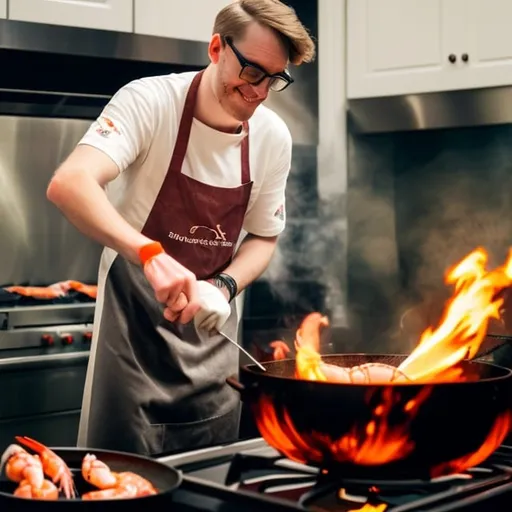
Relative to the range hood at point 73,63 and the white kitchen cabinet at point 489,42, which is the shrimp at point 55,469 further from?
the white kitchen cabinet at point 489,42

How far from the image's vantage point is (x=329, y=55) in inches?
126

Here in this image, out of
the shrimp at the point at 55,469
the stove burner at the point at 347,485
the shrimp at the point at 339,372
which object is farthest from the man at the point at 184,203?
the shrimp at the point at 55,469

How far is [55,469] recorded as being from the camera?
3.06ft

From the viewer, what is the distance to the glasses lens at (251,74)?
65.9 inches

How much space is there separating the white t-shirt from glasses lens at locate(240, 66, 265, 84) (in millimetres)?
181

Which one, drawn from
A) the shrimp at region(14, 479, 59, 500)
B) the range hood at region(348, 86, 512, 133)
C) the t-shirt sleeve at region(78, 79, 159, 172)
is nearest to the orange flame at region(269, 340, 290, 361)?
the range hood at region(348, 86, 512, 133)

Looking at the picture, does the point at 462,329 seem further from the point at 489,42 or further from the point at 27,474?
the point at 489,42

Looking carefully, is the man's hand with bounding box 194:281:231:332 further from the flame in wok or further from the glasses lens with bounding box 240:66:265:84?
the glasses lens with bounding box 240:66:265:84

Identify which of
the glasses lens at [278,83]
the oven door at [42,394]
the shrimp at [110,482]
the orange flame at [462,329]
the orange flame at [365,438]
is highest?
the glasses lens at [278,83]

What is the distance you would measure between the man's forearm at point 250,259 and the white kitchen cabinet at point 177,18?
102 cm

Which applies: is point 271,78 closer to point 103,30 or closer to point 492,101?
point 103,30

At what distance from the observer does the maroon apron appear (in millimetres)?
1736

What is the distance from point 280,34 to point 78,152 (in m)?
0.43

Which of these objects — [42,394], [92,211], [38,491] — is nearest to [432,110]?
[42,394]
